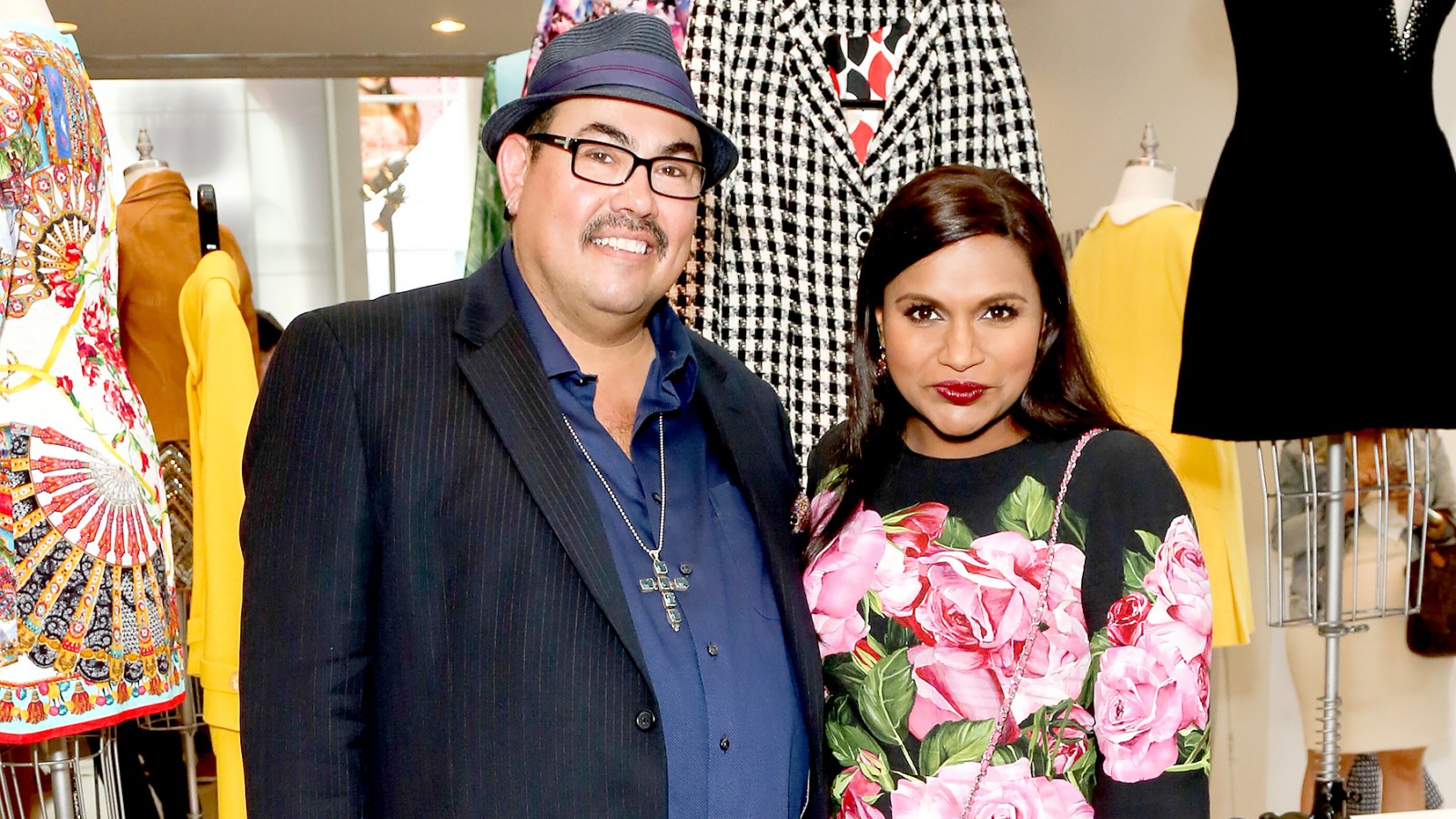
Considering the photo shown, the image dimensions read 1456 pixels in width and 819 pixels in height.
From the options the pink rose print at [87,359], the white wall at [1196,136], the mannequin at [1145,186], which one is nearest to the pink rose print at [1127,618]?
the pink rose print at [87,359]

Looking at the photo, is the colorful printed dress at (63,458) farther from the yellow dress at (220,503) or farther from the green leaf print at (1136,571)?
the green leaf print at (1136,571)

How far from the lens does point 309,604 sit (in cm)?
140

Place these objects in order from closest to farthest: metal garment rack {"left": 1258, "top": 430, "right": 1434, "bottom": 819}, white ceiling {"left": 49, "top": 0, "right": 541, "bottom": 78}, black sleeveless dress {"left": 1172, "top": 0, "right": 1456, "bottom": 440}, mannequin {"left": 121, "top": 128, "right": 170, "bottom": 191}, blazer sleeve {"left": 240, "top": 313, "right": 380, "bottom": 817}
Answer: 1. blazer sleeve {"left": 240, "top": 313, "right": 380, "bottom": 817}
2. black sleeveless dress {"left": 1172, "top": 0, "right": 1456, "bottom": 440}
3. metal garment rack {"left": 1258, "top": 430, "right": 1434, "bottom": 819}
4. mannequin {"left": 121, "top": 128, "right": 170, "bottom": 191}
5. white ceiling {"left": 49, "top": 0, "right": 541, "bottom": 78}

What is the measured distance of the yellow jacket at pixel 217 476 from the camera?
2.41 metres

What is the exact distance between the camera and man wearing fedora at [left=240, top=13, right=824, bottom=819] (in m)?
1.42

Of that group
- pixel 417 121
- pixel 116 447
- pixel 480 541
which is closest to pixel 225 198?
pixel 417 121

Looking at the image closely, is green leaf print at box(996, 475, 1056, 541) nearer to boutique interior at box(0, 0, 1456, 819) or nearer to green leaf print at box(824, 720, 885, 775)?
green leaf print at box(824, 720, 885, 775)

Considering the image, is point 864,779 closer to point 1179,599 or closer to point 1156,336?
point 1179,599

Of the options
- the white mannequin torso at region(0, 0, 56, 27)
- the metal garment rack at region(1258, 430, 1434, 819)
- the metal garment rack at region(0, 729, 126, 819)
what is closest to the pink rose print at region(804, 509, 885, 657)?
the metal garment rack at region(1258, 430, 1434, 819)

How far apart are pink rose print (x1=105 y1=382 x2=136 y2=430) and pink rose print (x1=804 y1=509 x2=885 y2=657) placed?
106 centimetres

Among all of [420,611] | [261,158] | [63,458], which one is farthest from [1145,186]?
[261,158]

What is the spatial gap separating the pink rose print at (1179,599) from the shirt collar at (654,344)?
630mm

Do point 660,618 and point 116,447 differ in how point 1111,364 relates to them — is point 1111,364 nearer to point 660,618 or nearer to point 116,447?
point 660,618

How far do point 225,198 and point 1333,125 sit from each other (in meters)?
4.63
